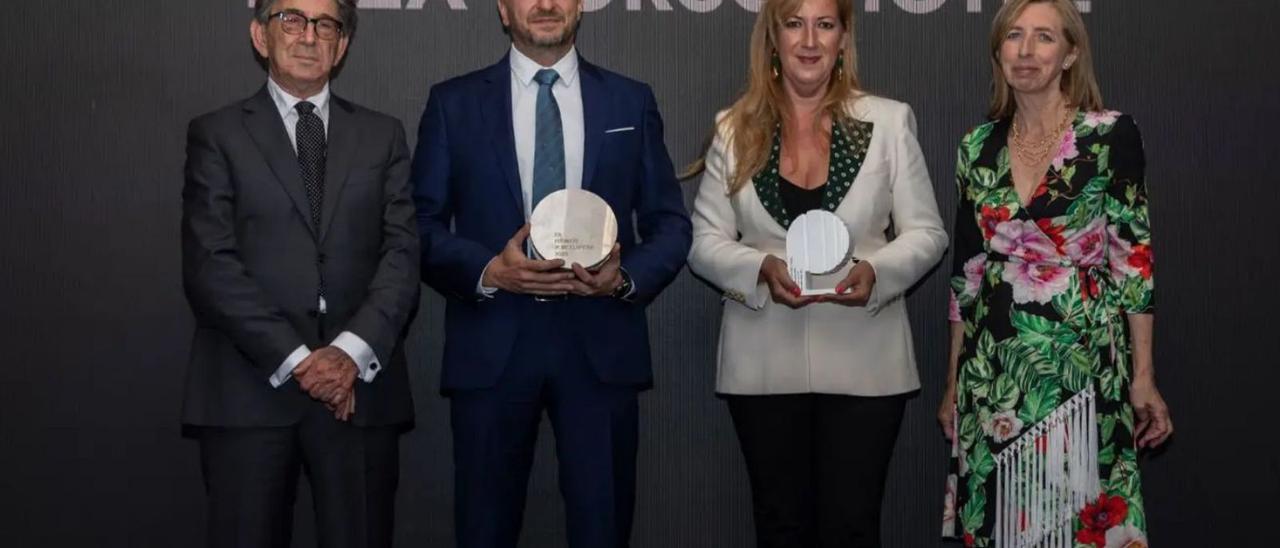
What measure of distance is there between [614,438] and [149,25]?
1.91m

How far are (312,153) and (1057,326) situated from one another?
178 cm

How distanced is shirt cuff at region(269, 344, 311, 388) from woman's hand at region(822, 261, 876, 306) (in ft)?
3.91

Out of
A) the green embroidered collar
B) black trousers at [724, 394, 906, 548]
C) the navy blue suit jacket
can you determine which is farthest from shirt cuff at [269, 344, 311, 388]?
the green embroidered collar

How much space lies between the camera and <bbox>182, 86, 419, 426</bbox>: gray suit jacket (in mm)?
2980

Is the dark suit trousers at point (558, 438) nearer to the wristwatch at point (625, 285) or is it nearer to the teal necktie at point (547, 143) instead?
the wristwatch at point (625, 285)

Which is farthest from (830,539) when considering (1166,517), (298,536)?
(298,536)

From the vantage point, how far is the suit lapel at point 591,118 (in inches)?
130

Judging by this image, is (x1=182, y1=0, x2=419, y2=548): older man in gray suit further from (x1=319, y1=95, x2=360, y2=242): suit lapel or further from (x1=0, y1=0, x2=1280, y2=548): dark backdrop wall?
(x1=0, y1=0, x2=1280, y2=548): dark backdrop wall

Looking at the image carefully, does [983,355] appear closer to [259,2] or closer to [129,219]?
[259,2]

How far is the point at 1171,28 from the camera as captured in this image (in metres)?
4.03

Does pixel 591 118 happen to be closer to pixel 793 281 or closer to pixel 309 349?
pixel 793 281

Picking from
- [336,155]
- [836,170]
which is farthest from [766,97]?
[336,155]

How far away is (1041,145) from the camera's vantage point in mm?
3273

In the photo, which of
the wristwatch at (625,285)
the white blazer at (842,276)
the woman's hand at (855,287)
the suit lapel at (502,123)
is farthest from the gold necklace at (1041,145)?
the suit lapel at (502,123)
